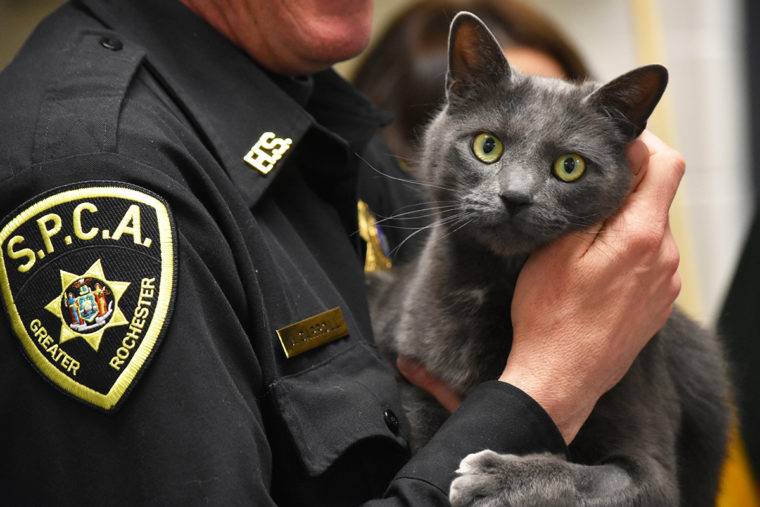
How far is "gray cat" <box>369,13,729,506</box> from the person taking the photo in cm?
103

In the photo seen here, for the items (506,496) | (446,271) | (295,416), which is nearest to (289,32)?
(446,271)

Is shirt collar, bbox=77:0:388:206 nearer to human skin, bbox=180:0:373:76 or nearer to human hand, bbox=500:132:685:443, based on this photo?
human skin, bbox=180:0:373:76

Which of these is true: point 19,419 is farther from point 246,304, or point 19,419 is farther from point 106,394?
point 246,304

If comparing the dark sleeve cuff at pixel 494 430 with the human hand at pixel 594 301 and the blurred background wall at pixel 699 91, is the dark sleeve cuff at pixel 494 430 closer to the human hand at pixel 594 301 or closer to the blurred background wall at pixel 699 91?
the human hand at pixel 594 301

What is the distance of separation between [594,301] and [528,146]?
239 mm

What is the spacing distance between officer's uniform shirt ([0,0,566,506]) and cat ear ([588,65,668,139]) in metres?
0.42

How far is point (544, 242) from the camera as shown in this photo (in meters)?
1.11

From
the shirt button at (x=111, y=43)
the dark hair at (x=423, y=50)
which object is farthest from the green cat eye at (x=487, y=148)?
the dark hair at (x=423, y=50)

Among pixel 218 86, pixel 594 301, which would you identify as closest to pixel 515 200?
pixel 594 301

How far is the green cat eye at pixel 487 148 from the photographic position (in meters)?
1.12

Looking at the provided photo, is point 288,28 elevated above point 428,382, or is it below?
above

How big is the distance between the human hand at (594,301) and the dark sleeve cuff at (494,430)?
34 mm

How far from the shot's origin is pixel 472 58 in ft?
3.88

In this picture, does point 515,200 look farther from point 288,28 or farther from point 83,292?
point 83,292
